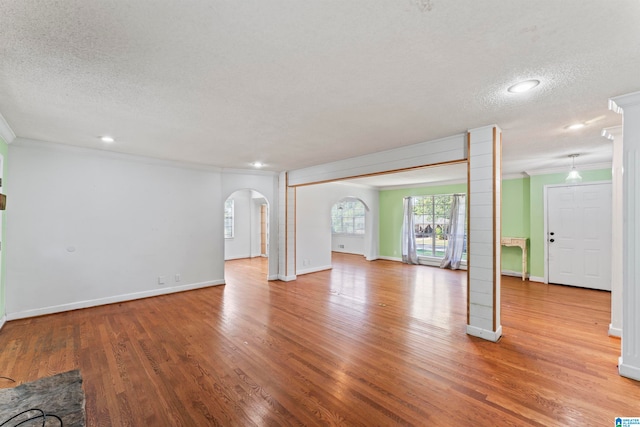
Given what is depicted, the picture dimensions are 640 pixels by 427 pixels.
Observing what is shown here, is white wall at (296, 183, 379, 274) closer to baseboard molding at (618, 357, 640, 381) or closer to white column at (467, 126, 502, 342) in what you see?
white column at (467, 126, 502, 342)

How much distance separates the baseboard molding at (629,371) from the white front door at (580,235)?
151 inches

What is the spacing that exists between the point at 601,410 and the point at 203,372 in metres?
3.22

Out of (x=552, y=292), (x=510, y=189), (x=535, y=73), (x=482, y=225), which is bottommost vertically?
(x=552, y=292)

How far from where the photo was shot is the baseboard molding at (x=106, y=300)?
377 centimetres

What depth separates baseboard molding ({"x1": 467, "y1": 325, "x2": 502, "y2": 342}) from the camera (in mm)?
3082

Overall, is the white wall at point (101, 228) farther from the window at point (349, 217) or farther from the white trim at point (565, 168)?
the white trim at point (565, 168)

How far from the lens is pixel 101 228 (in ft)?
14.3

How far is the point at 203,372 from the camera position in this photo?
2.48 metres

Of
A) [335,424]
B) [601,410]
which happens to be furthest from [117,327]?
[601,410]

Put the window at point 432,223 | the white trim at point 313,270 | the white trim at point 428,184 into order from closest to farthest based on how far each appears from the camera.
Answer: the white trim at point 313,270 → the white trim at point 428,184 → the window at point 432,223

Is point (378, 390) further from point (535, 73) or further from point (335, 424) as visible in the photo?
A: point (535, 73)

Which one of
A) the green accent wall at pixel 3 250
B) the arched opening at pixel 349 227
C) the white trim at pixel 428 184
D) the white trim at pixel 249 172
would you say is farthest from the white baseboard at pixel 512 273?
the green accent wall at pixel 3 250

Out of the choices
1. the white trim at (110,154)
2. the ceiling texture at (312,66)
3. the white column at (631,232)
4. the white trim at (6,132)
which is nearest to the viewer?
the ceiling texture at (312,66)

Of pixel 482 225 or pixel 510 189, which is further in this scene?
pixel 510 189
